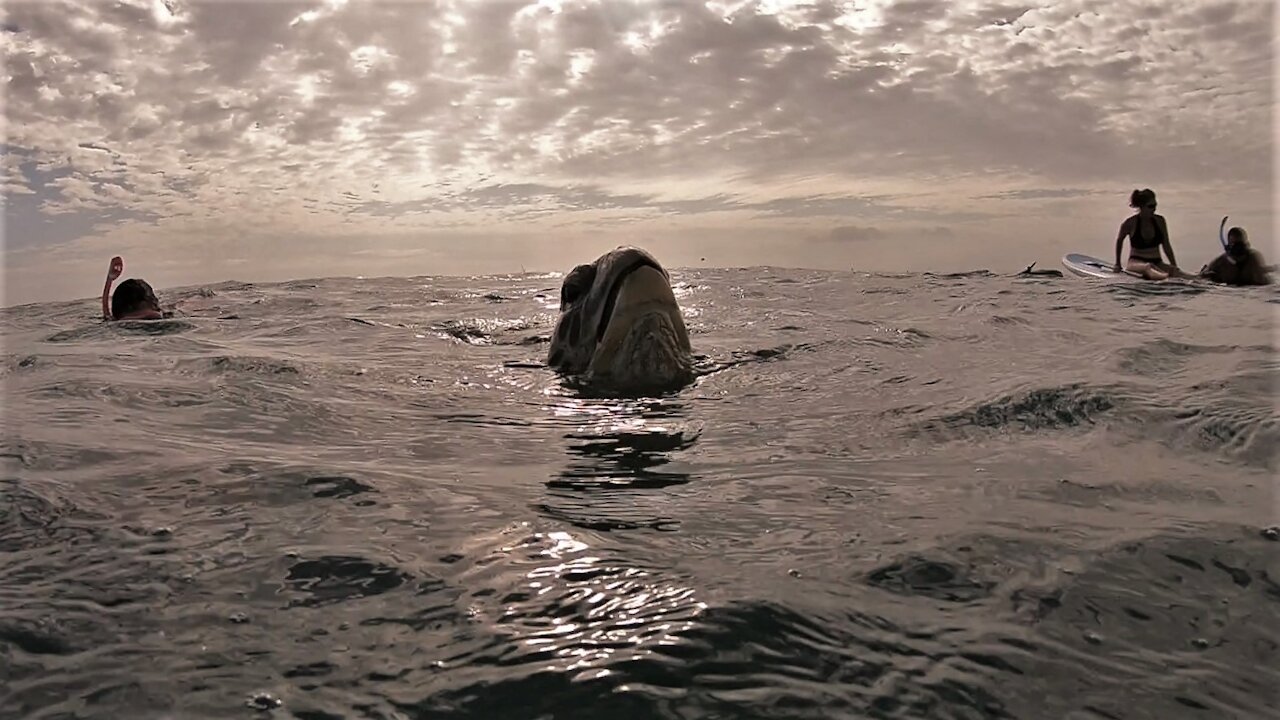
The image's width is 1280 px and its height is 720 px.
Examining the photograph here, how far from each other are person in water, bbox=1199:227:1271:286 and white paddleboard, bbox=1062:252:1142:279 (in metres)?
1.23

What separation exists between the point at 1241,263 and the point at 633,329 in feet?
37.1

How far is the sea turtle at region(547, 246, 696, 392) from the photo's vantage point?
221 inches

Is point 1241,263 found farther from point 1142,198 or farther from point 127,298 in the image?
point 127,298

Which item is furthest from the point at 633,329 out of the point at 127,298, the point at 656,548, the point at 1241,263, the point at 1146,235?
the point at 1146,235

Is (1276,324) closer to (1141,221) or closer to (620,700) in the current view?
(1141,221)

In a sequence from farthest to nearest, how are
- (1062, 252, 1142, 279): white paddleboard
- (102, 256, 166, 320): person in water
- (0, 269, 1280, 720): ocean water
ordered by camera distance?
1. (1062, 252, 1142, 279): white paddleboard
2. (102, 256, 166, 320): person in water
3. (0, 269, 1280, 720): ocean water

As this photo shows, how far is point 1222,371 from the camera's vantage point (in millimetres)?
A: 5324

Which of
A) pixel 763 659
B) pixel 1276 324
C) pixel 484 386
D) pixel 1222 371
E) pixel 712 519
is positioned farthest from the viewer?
pixel 1276 324

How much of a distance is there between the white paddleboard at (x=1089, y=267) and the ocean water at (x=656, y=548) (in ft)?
28.0

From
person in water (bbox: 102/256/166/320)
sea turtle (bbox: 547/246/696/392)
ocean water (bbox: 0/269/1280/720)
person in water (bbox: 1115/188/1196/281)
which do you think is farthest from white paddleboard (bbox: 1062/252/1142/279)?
person in water (bbox: 102/256/166/320)

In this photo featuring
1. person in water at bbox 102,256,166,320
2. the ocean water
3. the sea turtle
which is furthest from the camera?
person in water at bbox 102,256,166,320

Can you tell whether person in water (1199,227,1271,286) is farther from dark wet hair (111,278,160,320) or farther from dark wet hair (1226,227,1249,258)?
dark wet hair (111,278,160,320)

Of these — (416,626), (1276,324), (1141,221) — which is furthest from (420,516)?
(1141,221)

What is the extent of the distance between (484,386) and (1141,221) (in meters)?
13.0
